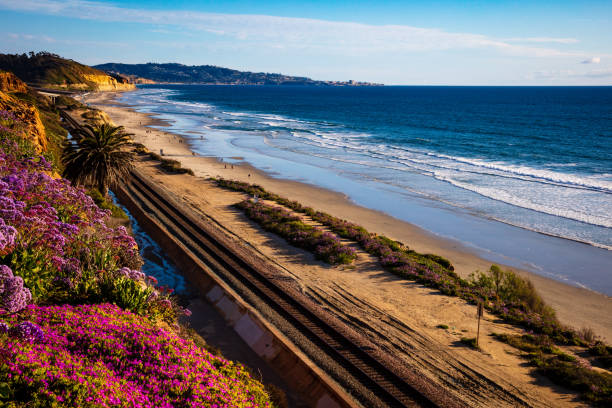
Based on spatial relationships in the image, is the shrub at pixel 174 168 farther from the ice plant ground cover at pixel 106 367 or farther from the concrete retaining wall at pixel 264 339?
the ice plant ground cover at pixel 106 367

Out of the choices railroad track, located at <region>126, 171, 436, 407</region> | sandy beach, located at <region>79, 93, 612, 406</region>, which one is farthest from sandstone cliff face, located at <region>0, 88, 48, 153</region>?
sandy beach, located at <region>79, 93, 612, 406</region>

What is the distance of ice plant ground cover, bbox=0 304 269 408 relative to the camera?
237 inches

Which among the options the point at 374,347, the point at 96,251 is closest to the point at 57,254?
the point at 96,251

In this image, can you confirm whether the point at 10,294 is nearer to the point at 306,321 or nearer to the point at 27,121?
the point at 306,321

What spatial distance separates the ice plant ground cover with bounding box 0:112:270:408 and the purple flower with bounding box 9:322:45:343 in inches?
0.7

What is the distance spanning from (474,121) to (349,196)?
76.3 metres

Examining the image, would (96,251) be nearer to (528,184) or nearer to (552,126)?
(528,184)

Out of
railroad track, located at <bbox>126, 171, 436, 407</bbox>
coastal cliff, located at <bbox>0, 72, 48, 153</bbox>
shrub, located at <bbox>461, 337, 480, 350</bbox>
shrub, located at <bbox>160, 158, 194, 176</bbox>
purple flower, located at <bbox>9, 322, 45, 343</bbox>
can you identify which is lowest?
shrub, located at <bbox>461, 337, 480, 350</bbox>

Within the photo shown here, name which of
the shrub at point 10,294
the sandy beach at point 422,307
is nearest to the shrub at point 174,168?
the sandy beach at point 422,307

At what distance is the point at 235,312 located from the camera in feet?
49.5

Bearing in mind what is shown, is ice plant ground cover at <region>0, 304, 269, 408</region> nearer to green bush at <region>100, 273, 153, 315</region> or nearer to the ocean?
green bush at <region>100, 273, 153, 315</region>

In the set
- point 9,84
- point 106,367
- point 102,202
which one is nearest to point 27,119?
point 102,202

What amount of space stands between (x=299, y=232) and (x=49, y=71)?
173 meters

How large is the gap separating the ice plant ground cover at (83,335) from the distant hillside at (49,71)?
530 ft
